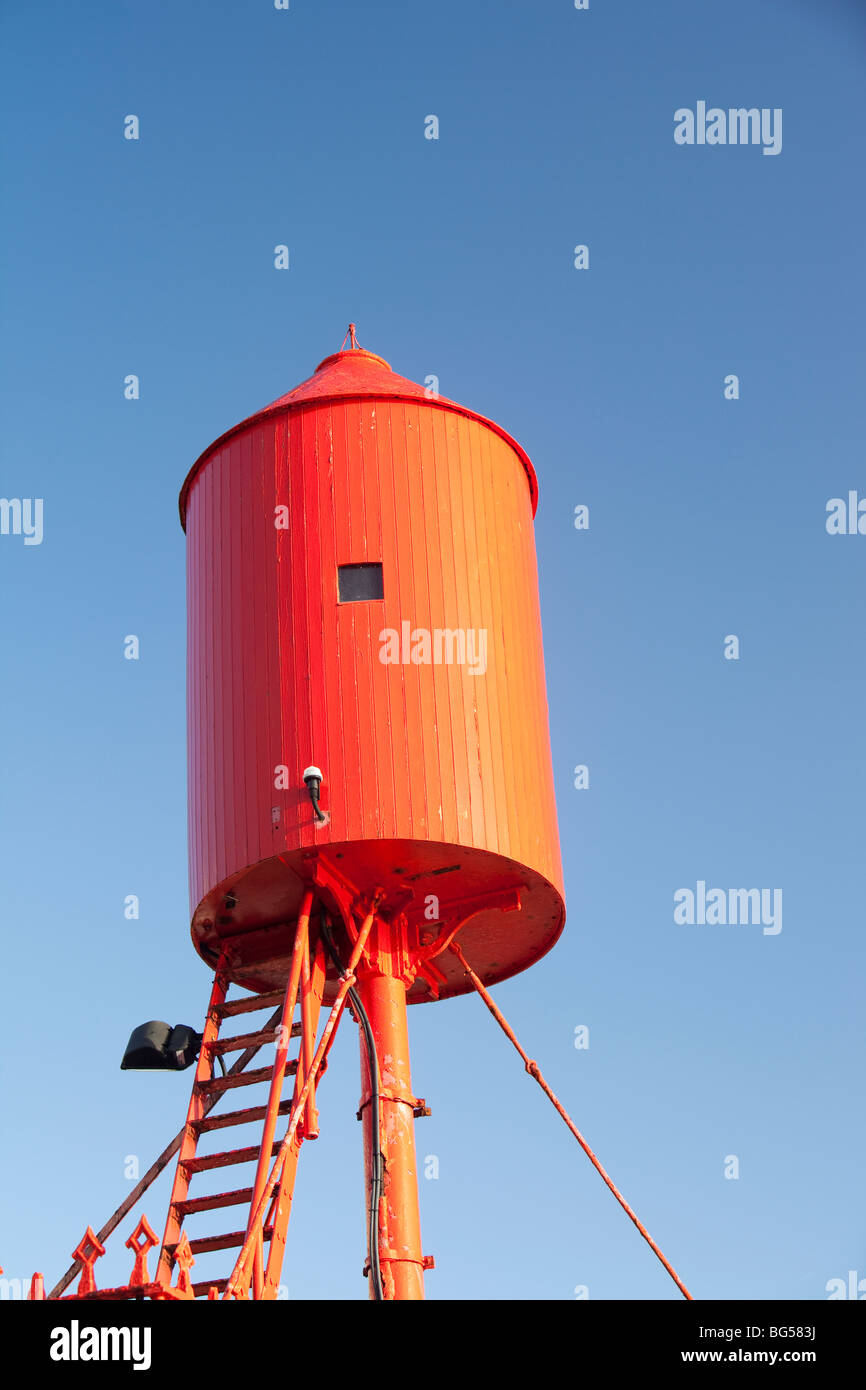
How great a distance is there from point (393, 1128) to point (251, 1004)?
1599 millimetres

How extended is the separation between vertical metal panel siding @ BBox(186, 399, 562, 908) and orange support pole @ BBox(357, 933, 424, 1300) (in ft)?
5.59

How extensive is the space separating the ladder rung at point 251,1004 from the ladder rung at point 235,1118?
3.59ft

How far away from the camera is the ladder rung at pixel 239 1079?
45.3ft

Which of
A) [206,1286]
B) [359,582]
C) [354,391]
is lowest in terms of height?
[206,1286]

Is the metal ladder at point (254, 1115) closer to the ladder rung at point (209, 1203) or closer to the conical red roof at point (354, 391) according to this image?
the ladder rung at point (209, 1203)

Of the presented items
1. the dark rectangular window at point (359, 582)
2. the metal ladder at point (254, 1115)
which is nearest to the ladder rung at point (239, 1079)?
the metal ladder at point (254, 1115)

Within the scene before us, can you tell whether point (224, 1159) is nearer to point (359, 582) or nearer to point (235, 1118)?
point (235, 1118)

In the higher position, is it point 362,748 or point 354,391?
point 354,391

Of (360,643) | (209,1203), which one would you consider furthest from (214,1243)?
(360,643)

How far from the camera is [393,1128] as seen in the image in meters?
14.3
